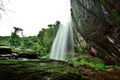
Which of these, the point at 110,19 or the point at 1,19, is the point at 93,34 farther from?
the point at 1,19

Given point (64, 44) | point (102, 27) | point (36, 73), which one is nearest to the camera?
point (36, 73)

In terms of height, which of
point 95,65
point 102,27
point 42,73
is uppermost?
point 102,27

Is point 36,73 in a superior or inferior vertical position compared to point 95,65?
superior

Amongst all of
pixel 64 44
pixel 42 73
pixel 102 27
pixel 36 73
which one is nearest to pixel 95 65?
pixel 102 27

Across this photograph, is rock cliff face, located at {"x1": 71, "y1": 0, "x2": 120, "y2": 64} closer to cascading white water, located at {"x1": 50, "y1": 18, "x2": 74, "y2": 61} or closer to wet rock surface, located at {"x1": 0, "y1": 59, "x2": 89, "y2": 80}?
wet rock surface, located at {"x1": 0, "y1": 59, "x2": 89, "y2": 80}

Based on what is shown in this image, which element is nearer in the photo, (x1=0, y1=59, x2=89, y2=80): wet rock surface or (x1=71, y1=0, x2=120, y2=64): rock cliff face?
(x1=0, y1=59, x2=89, y2=80): wet rock surface

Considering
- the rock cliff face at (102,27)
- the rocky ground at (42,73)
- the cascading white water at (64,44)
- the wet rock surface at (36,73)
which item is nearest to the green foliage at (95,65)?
the rock cliff face at (102,27)

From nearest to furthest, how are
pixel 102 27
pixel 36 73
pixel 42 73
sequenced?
pixel 36 73 < pixel 42 73 < pixel 102 27

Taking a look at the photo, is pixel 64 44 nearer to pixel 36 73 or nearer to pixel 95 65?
pixel 95 65

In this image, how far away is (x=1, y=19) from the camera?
6191mm

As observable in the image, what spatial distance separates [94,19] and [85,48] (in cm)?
935

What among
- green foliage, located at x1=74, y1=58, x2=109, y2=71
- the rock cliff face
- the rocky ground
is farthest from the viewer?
green foliage, located at x1=74, y1=58, x2=109, y2=71

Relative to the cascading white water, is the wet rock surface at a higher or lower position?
lower

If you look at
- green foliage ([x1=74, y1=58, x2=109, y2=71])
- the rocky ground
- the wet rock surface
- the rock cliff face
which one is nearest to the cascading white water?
green foliage ([x1=74, y1=58, x2=109, y2=71])
